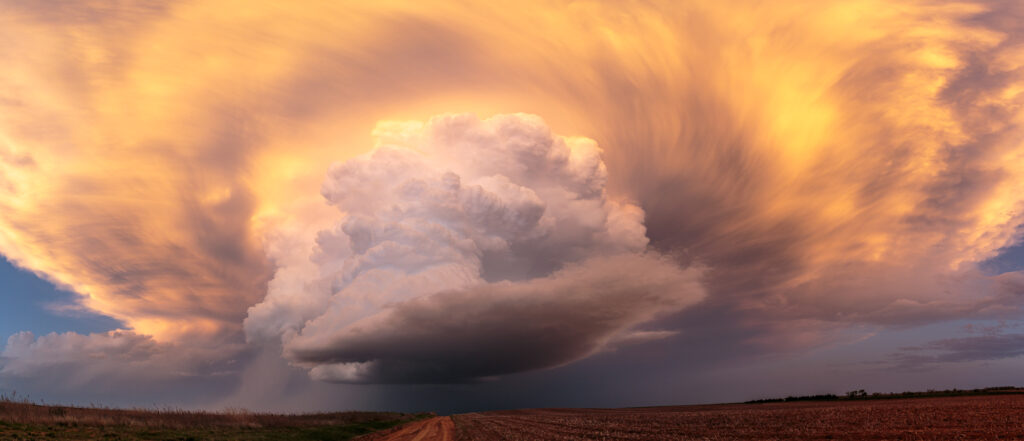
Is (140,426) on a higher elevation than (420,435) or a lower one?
higher

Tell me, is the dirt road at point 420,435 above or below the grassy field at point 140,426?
below

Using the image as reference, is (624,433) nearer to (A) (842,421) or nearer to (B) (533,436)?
(B) (533,436)

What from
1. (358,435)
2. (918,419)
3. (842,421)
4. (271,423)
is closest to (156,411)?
(271,423)

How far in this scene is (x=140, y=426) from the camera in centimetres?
4009

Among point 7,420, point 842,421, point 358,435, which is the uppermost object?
point 7,420

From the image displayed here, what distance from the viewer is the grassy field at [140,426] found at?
33125 mm

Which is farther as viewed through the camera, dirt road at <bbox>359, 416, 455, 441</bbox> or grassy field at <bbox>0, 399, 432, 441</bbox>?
dirt road at <bbox>359, 416, 455, 441</bbox>

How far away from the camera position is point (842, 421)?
37312 millimetres

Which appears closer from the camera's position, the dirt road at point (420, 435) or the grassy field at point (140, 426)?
the grassy field at point (140, 426)

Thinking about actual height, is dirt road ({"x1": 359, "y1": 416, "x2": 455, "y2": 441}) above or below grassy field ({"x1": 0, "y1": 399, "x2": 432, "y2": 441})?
below

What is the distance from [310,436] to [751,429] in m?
41.7

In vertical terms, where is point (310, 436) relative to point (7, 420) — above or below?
below

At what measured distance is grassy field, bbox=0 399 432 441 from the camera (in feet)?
109

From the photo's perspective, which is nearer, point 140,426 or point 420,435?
point 140,426
